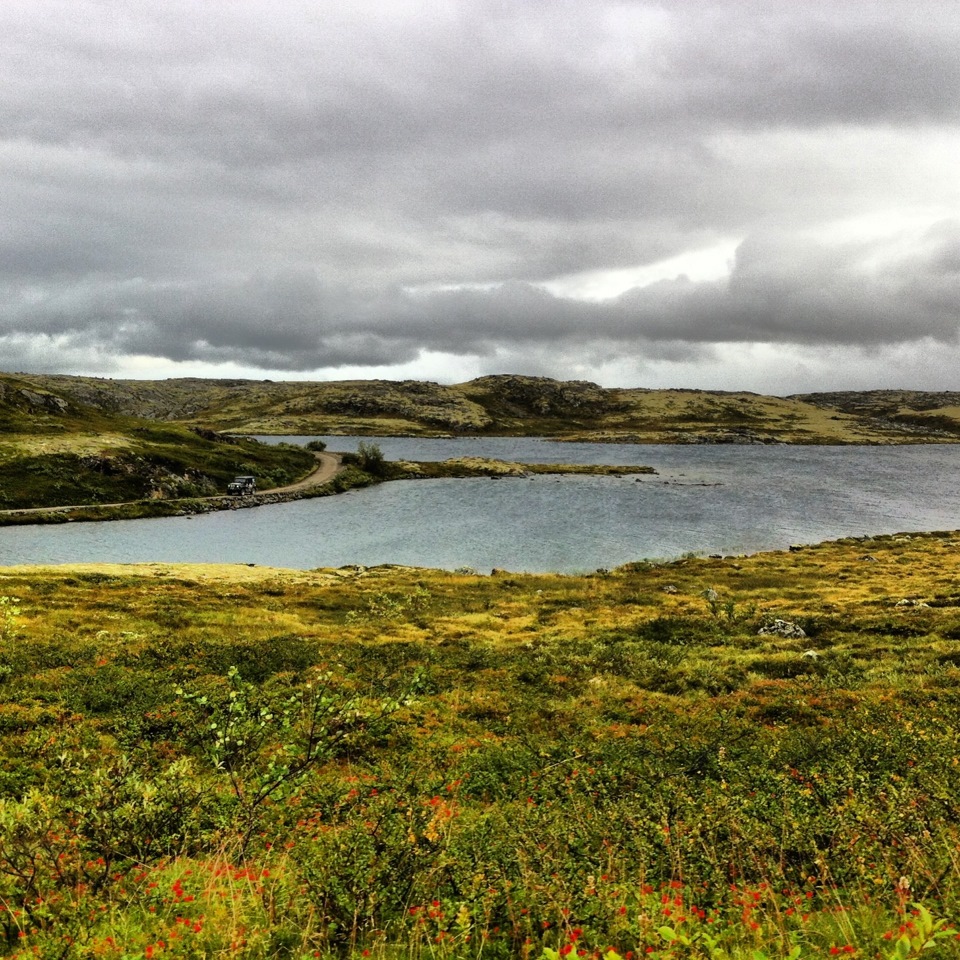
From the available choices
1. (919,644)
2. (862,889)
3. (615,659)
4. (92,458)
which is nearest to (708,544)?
(919,644)

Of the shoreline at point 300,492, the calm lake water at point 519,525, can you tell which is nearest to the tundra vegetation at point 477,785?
the calm lake water at point 519,525

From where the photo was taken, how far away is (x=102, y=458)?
108812 mm

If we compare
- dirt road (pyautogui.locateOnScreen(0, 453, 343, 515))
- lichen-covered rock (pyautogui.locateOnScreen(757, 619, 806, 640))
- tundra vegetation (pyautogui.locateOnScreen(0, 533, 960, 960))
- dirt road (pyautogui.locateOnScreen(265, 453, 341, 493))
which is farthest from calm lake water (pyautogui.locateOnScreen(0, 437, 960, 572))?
tundra vegetation (pyautogui.locateOnScreen(0, 533, 960, 960))

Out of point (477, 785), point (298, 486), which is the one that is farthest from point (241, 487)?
point (477, 785)

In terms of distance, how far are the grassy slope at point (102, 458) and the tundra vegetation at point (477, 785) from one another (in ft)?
249

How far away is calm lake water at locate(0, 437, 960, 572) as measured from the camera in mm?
72000

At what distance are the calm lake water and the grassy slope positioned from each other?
1718 centimetres

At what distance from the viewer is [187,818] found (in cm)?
1019

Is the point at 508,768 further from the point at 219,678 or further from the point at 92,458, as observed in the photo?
the point at 92,458

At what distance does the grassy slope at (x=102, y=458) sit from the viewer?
9788 centimetres

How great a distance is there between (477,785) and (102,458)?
118451 millimetres

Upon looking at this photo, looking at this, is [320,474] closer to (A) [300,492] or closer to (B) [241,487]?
(A) [300,492]

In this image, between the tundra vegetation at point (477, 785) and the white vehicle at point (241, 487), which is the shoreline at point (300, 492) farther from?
the tundra vegetation at point (477, 785)

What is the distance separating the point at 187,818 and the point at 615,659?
20607 mm
